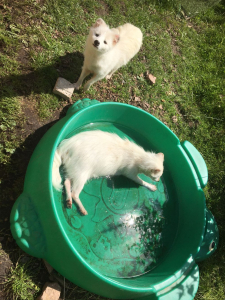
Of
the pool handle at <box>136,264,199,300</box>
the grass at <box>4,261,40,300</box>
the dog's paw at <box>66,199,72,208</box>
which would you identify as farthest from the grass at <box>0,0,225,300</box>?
the pool handle at <box>136,264,199,300</box>

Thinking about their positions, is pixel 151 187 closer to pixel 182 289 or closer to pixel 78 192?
pixel 78 192

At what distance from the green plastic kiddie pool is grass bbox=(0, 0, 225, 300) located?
0.48 metres

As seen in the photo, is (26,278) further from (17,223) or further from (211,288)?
(211,288)

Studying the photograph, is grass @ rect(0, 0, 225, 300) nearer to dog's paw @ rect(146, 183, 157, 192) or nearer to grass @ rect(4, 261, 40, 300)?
grass @ rect(4, 261, 40, 300)

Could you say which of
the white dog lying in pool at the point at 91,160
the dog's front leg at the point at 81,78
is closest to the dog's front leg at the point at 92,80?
the dog's front leg at the point at 81,78

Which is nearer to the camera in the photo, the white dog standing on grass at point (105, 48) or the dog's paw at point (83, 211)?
the dog's paw at point (83, 211)

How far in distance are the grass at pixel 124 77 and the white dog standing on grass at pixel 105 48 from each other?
48 centimetres

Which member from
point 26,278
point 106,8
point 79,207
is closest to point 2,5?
→ point 106,8

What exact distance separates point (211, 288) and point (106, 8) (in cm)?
554

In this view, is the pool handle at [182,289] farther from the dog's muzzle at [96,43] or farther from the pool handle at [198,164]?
the dog's muzzle at [96,43]

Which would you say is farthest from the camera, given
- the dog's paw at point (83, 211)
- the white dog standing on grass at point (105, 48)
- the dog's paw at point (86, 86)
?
the dog's paw at point (86, 86)

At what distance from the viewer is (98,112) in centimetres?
382

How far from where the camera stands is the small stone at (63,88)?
13.3 feet

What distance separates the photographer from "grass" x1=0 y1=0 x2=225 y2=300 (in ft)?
11.7
